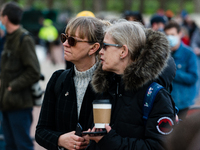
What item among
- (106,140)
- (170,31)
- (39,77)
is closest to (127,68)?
(106,140)

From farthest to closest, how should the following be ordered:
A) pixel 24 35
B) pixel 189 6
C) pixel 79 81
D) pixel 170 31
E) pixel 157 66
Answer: pixel 189 6
pixel 170 31
pixel 24 35
pixel 79 81
pixel 157 66

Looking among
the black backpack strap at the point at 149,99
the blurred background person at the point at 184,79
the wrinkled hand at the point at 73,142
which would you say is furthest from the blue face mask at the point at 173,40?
the wrinkled hand at the point at 73,142

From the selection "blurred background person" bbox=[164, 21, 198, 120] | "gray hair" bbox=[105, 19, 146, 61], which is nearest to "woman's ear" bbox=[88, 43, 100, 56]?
"gray hair" bbox=[105, 19, 146, 61]

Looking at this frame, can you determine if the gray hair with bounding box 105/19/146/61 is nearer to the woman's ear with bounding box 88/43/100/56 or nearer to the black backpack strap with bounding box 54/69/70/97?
the woman's ear with bounding box 88/43/100/56

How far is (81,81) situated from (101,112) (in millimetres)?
596

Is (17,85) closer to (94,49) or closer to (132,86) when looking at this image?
(94,49)

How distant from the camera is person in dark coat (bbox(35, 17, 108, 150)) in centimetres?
231

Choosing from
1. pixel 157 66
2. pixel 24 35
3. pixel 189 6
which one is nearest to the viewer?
pixel 157 66

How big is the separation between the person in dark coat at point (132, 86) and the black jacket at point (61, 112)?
23cm

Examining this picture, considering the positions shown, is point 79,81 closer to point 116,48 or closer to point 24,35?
point 116,48

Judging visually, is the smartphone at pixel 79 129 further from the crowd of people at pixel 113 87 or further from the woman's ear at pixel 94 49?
the woman's ear at pixel 94 49

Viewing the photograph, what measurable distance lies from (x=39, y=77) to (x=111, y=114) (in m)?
2.10

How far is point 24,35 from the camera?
3.85 meters

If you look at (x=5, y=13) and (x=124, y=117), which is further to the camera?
(x=5, y=13)
